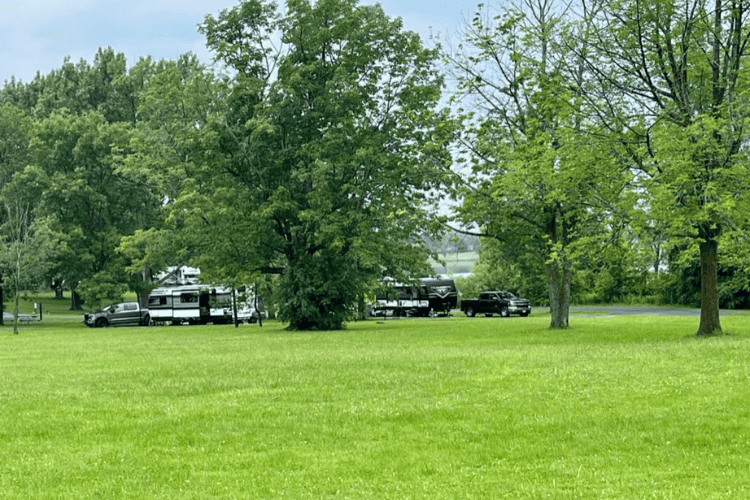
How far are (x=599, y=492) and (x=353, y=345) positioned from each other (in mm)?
19689

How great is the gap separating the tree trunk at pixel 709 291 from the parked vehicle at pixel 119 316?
3989 centimetres

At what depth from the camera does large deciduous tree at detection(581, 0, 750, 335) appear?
2416cm

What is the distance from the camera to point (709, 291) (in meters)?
27.7

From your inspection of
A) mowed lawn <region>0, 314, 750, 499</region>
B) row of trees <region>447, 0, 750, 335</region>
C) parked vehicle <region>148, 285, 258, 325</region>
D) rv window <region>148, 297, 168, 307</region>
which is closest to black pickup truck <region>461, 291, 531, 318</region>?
parked vehicle <region>148, 285, 258, 325</region>

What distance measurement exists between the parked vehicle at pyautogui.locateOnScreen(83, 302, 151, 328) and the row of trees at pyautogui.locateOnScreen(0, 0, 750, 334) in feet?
5.18

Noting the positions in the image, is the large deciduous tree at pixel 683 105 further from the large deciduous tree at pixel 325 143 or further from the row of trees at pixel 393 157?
the large deciduous tree at pixel 325 143

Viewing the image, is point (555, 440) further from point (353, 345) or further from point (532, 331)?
point (532, 331)

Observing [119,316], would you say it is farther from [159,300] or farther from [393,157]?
[393,157]

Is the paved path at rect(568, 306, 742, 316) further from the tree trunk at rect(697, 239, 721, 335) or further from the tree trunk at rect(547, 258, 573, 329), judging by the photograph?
the tree trunk at rect(697, 239, 721, 335)

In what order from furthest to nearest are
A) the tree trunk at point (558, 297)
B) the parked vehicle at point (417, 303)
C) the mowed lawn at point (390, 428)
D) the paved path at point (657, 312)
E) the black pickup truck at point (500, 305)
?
the parked vehicle at point (417, 303), the black pickup truck at point (500, 305), the paved path at point (657, 312), the tree trunk at point (558, 297), the mowed lawn at point (390, 428)

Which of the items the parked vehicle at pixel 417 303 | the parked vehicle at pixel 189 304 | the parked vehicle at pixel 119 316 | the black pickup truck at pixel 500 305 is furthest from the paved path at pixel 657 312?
the parked vehicle at pixel 119 316

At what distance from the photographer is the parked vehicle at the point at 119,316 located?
57.6 m

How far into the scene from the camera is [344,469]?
31.8 ft

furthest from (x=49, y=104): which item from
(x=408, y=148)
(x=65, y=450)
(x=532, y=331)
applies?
(x=65, y=450)
